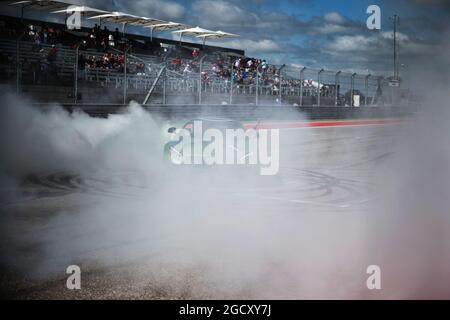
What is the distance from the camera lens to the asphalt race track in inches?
139

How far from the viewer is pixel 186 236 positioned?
4812 mm

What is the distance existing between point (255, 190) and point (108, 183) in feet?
6.45

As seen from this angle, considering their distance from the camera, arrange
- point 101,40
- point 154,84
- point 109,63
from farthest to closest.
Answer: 1. point 101,40
2. point 154,84
3. point 109,63

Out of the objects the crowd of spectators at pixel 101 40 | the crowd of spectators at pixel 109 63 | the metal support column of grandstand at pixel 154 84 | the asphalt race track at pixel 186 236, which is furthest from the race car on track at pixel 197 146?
the crowd of spectators at pixel 101 40

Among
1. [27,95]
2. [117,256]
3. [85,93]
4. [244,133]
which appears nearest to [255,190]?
[244,133]

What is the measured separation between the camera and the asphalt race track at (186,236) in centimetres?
353

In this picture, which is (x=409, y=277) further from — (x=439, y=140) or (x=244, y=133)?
(x=244, y=133)

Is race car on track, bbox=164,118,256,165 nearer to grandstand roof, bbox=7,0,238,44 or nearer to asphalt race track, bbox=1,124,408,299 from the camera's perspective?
asphalt race track, bbox=1,124,408,299

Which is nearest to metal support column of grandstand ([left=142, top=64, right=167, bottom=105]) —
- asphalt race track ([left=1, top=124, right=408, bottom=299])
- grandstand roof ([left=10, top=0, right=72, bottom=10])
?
grandstand roof ([left=10, top=0, right=72, bottom=10])

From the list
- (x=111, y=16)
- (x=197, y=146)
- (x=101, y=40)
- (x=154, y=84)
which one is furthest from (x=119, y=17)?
(x=197, y=146)

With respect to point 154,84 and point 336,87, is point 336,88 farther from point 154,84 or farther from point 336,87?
point 154,84

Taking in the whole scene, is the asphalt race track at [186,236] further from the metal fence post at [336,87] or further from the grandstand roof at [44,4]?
the metal fence post at [336,87]

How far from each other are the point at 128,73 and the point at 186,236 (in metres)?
11.2

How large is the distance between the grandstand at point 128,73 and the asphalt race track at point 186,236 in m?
2.91
